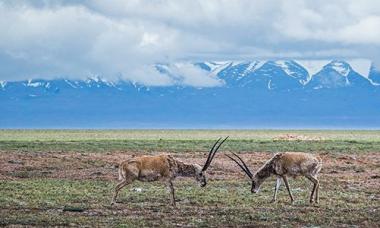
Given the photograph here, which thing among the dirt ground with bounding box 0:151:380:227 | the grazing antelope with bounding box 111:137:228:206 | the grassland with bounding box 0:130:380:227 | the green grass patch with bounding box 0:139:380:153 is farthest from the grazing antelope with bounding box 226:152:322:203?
the green grass patch with bounding box 0:139:380:153

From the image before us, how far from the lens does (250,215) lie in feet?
64.7

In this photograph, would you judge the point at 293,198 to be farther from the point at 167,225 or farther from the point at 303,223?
the point at 167,225

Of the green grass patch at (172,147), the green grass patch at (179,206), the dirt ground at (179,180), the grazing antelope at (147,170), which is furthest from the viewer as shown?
the green grass patch at (172,147)

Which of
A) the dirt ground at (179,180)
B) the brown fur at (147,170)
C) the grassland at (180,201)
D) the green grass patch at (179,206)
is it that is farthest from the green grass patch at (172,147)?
the brown fur at (147,170)

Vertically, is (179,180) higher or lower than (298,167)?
lower

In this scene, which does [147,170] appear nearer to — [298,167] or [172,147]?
[298,167]

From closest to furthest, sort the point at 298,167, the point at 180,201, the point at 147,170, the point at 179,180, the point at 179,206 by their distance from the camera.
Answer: the point at 147,170 → the point at 179,206 → the point at 298,167 → the point at 180,201 → the point at 179,180

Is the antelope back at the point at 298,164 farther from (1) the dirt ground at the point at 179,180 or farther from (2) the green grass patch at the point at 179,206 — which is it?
(1) the dirt ground at the point at 179,180

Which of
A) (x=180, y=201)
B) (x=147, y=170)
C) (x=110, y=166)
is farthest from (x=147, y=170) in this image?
(x=110, y=166)

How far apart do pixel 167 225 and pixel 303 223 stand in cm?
300

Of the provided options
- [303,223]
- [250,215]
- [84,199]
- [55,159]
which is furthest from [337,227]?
[55,159]

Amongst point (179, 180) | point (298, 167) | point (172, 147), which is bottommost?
point (179, 180)

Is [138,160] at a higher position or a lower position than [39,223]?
higher

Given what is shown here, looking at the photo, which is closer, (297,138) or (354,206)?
(354,206)
